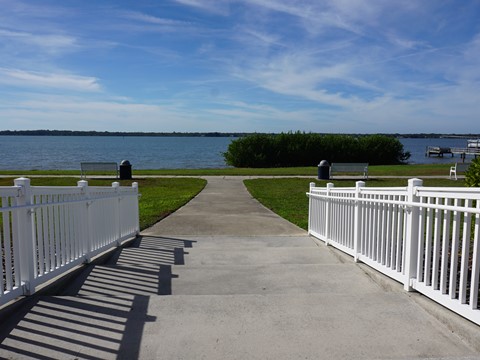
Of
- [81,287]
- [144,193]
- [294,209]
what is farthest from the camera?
[144,193]

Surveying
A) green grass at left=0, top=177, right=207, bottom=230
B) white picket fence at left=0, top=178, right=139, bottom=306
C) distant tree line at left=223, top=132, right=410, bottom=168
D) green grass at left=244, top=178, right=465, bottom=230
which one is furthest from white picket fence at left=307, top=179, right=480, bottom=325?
distant tree line at left=223, top=132, right=410, bottom=168

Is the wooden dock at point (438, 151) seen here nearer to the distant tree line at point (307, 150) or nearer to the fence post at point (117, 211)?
the distant tree line at point (307, 150)

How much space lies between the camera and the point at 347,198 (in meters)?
6.71

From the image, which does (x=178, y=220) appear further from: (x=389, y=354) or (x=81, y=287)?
(x=389, y=354)

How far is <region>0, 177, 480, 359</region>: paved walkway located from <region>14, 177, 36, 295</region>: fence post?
0.35 m

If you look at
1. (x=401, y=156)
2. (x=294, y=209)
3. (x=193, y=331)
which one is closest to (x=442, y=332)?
(x=193, y=331)

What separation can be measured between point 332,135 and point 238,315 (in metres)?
46.6

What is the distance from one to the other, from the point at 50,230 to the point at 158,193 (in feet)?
41.5

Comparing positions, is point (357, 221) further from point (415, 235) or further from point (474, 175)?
point (474, 175)

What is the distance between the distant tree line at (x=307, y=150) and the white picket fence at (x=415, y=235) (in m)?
37.6

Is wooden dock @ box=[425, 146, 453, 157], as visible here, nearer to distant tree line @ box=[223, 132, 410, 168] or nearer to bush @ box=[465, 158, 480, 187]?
distant tree line @ box=[223, 132, 410, 168]

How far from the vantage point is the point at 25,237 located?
4.26 m

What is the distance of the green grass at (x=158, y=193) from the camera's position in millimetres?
11990

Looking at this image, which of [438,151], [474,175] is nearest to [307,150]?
[474,175]
